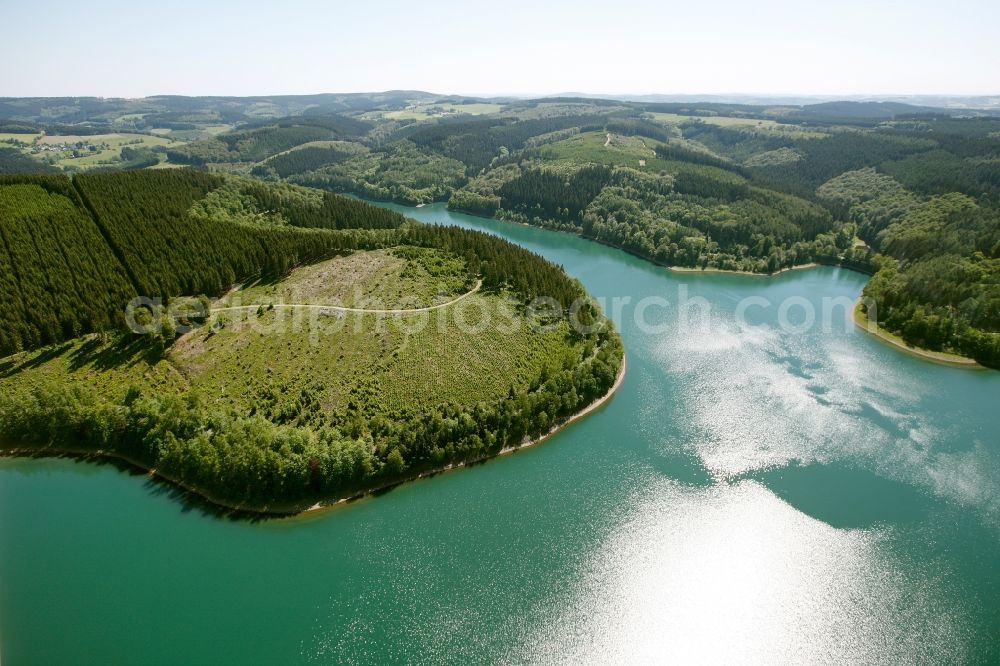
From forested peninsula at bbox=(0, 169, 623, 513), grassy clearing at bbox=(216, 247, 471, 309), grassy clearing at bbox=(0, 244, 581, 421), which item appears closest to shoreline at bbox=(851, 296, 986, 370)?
forested peninsula at bbox=(0, 169, 623, 513)

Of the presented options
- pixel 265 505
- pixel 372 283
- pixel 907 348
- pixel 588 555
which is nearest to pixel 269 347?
pixel 372 283

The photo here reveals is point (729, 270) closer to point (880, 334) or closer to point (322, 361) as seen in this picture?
point (880, 334)

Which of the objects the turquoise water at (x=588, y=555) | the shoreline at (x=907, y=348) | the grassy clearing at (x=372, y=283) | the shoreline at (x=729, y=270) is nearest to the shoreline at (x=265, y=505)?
the turquoise water at (x=588, y=555)

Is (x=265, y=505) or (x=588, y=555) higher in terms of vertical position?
(x=265, y=505)

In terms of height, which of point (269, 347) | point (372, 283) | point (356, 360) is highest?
point (372, 283)

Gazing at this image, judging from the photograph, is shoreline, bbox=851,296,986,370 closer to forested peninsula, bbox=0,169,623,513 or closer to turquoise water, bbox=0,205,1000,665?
turquoise water, bbox=0,205,1000,665

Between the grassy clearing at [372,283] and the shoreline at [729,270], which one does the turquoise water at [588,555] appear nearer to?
the grassy clearing at [372,283]
